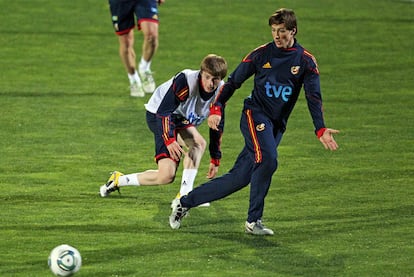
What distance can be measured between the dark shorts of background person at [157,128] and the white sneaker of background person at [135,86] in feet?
18.6

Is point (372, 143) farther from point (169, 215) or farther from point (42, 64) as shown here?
point (42, 64)

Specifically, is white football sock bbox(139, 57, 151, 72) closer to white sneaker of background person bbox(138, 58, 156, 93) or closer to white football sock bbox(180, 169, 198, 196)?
white sneaker of background person bbox(138, 58, 156, 93)

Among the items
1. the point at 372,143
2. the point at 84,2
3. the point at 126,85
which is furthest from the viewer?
the point at 84,2

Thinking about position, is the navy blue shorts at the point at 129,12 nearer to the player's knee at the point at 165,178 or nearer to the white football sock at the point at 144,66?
the white football sock at the point at 144,66

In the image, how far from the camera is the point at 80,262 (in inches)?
344

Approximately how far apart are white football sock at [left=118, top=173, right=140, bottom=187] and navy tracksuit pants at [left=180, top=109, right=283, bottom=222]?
3.73ft

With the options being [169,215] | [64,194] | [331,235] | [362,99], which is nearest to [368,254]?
[331,235]

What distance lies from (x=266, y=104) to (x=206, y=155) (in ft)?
12.4

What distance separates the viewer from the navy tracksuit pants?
33.0ft

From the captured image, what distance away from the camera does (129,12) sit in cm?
1717

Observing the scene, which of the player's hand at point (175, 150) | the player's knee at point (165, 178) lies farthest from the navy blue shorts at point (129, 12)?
the player's hand at point (175, 150)

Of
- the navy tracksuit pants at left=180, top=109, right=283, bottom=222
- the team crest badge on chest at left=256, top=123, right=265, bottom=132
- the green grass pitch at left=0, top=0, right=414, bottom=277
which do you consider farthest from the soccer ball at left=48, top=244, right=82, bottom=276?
the team crest badge on chest at left=256, top=123, right=265, bottom=132

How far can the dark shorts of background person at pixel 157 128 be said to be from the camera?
11.2 meters

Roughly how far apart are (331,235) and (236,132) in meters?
5.04
